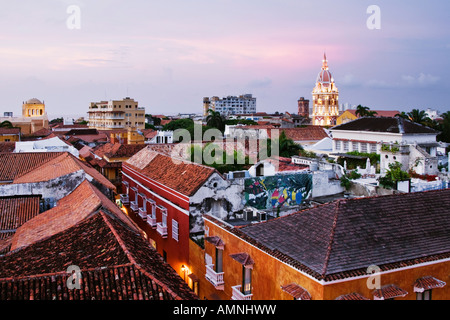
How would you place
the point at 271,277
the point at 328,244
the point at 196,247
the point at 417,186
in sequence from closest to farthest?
the point at 328,244 → the point at 271,277 → the point at 196,247 → the point at 417,186

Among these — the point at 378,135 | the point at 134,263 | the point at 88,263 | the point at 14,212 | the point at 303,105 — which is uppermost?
the point at 303,105

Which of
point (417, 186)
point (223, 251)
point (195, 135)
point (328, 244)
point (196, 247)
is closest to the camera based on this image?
point (328, 244)

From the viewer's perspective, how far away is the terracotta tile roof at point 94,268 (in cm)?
873

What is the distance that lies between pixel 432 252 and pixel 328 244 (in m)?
2.68

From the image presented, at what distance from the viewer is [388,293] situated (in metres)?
9.77

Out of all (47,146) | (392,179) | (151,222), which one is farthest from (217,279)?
(47,146)

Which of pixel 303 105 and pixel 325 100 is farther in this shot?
pixel 303 105

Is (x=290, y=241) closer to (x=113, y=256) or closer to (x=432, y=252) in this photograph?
(x=432, y=252)

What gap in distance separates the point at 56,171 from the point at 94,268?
12.9m

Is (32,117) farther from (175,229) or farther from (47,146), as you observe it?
(175,229)

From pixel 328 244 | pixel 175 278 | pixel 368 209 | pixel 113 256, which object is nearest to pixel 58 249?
pixel 113 256

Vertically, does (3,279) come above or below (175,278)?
above

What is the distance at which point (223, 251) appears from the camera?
13953mm

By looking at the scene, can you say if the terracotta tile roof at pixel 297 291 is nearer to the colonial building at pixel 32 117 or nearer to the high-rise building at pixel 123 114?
the high-rise building at pixel 123 114
